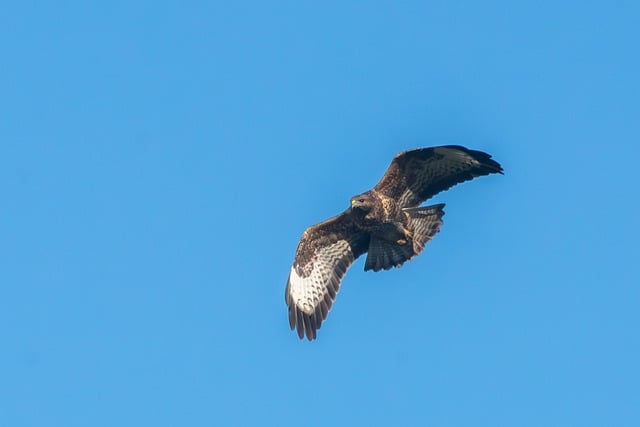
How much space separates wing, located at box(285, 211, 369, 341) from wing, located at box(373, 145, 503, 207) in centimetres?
86

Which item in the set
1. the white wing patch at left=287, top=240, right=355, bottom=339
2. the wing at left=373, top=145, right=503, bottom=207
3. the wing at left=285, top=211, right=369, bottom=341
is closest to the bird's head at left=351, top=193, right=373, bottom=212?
the wing at left=373, top=145, right=503, bottom=207

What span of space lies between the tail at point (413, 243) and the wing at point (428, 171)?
0.23 m

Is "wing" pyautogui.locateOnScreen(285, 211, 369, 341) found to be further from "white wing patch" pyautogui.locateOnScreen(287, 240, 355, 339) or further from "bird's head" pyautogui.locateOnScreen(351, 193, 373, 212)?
"bird's head" pyautogui.locateOnScreen(351, 193, 373, 212)

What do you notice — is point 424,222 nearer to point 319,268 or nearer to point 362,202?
point 362,202

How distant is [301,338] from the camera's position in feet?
67.6

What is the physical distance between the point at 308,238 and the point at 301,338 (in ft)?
4.81

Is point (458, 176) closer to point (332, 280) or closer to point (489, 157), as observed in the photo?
point (489, 157)

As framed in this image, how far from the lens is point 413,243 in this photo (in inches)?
802

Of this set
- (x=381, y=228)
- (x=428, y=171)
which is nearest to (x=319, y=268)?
(x=381, y=228)

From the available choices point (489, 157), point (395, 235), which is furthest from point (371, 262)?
point (489, 157)

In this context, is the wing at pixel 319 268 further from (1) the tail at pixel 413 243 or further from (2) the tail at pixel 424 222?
(2) the tail at pixel 424 222

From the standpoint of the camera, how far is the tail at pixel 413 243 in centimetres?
2028

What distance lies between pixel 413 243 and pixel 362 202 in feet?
3.11

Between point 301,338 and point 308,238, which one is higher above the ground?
point 308,238
